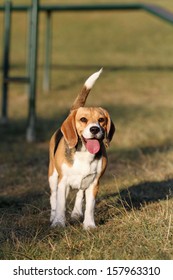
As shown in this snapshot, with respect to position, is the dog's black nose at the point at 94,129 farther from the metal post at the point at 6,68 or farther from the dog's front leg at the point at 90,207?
the metal post at the point at 6,68

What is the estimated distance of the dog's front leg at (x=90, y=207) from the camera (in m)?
6.24

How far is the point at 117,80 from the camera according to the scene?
23.1 m

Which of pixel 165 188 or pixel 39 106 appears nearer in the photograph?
pixel 165 188

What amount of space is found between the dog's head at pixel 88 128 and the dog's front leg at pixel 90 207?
0.37 m

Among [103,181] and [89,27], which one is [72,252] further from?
[89,27]

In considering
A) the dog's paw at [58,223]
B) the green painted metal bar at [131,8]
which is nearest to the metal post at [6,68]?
the green painted metal bar at [131,8]

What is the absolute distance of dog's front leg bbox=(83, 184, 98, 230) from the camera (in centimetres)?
624

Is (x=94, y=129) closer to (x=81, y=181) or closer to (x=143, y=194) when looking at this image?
(x=81, y=181)

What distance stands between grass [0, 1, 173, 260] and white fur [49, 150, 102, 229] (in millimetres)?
155

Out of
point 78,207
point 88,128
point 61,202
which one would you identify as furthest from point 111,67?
point 88,128

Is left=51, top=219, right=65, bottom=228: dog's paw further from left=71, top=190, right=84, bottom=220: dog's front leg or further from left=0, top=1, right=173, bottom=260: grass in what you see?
left=71, top=190, right=84, bottom=220: dog's front leg
